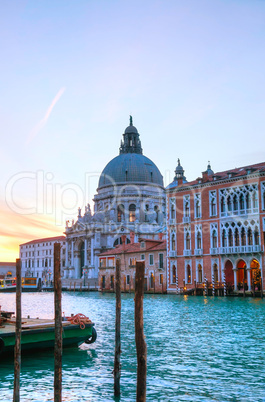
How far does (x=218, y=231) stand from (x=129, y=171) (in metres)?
46.1

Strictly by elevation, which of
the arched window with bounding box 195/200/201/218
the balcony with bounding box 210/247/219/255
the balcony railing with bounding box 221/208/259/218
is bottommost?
the balcony with bounding box 210/247/219/255

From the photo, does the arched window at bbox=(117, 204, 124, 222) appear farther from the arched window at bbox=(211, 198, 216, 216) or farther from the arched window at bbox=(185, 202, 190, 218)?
the arched window at bbox=(211, 198, 216, 216)

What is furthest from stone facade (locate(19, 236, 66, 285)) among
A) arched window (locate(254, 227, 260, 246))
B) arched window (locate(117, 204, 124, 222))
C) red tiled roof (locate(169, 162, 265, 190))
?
arched window (locate(254, 227, 260, 246))

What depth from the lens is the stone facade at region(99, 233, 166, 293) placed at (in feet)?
155

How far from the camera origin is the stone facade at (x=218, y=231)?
38125 millimetres

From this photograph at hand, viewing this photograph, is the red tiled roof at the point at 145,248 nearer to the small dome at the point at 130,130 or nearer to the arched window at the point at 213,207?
the arched window at the point at 213,207

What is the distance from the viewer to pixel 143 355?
727cm

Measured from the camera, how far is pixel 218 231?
40750 millimetres

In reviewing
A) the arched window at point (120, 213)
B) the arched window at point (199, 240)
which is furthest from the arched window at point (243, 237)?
the arched window at point (120, 213)

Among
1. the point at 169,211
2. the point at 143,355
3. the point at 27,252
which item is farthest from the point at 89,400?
the point at 27,252

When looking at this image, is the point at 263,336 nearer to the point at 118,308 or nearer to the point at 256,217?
the point at 118,308

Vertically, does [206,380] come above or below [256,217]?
below

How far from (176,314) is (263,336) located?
8.31m

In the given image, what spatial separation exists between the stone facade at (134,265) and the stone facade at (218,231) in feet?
6.56
